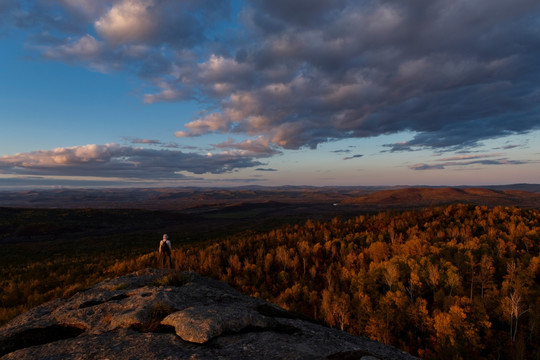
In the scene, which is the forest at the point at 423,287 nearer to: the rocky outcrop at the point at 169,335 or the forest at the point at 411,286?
the forest at the point at 411,286

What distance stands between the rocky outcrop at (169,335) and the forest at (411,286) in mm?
7803

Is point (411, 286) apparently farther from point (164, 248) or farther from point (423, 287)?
point (164, 248)

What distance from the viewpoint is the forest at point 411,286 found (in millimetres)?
A: 15242

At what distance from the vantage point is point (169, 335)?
19.1 feet

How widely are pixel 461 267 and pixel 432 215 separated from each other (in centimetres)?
2474

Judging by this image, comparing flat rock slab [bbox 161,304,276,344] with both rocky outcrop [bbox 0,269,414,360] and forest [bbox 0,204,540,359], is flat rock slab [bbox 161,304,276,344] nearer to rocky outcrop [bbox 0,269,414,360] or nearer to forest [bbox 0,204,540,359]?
rocky outcrop [bbox 0,269,414,360]

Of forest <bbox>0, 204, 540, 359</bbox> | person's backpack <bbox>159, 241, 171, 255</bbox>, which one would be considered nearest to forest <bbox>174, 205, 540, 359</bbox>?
forest <bbox>0, 204, 540, 359</bbox>

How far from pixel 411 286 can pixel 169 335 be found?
18.7 meters

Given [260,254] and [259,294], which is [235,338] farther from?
[260,254]

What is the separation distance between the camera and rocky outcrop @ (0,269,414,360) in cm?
524

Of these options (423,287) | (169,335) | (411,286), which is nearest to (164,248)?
(169,335)

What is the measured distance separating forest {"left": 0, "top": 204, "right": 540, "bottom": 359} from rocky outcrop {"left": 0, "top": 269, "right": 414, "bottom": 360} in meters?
7.80

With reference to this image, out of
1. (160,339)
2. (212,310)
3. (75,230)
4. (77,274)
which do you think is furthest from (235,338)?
(75,230)

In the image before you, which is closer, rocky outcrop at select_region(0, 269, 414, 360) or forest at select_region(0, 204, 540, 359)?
rocky outcrop at select_region(0, 269, 414, 360)
